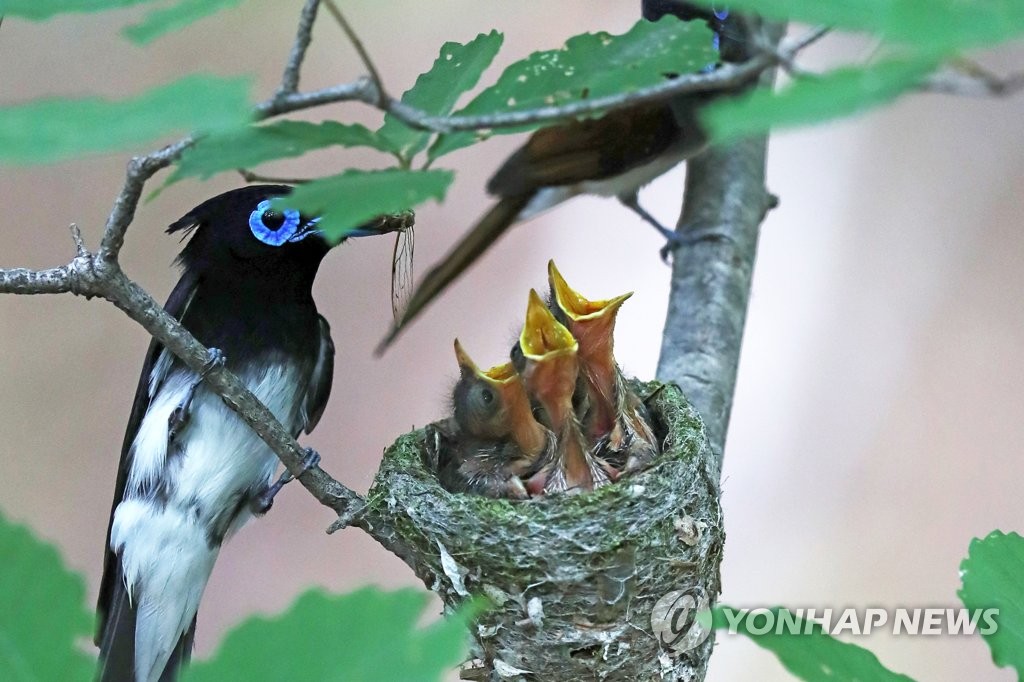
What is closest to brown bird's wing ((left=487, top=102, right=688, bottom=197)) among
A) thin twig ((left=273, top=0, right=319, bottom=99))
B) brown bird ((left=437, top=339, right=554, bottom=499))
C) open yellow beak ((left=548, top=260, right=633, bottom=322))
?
open yellow beak ((left=548, top=260, right=633, bottom=322))

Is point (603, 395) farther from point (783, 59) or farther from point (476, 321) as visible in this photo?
point (476, 321)

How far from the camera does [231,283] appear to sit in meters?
1.54

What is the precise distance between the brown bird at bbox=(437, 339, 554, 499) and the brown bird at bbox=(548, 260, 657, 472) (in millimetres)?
92

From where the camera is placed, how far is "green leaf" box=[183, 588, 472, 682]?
0.45 m

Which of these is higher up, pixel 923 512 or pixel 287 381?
pixel 923 512

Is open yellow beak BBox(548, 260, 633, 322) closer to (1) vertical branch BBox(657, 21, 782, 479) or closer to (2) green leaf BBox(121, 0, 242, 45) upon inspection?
(1) vertical branch BBox(657, 21, 782, 479)

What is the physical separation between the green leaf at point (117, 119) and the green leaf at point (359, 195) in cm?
12

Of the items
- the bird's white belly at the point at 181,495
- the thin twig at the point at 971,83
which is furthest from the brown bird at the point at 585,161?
the thin twig at the point at 971,83

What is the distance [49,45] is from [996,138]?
2835mm

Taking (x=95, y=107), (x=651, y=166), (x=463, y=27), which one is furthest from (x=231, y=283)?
(x=463, y=27)

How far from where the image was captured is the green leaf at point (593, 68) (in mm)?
693

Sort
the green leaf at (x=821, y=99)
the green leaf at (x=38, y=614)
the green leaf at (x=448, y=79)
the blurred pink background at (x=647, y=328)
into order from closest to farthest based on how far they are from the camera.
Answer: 1. the green leaf at (x=821, y=99)
2. the green leaf at (x=38, y=614)
3. the green leaf at (x=448, y=79)
4. the blurred pink background at (x=647, y=328)

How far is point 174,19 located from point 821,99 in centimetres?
33

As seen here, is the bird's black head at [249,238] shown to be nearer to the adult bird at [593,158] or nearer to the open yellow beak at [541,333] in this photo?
the adult bird at [593,158]
